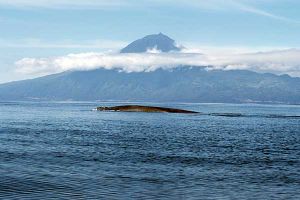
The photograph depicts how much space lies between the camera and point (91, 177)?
42.6 meters

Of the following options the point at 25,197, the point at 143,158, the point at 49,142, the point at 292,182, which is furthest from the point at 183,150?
the point at 25,197

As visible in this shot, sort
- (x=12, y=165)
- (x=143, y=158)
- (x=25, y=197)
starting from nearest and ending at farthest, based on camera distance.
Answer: (x=25, y=197)
(x=12, y=165)
(x=143, y=158)

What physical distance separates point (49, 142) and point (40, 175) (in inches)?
1225

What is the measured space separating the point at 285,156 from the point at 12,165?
108 ft

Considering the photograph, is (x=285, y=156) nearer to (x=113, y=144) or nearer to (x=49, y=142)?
(x=113, y=144)

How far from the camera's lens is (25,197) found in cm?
3450

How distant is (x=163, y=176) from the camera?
44.6 metres

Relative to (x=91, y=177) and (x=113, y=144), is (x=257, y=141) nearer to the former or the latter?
(x=113, y=144)

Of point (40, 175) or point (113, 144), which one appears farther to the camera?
point (113, 144)

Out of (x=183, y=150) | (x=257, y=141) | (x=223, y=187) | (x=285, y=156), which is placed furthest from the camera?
(x=257, y=141)

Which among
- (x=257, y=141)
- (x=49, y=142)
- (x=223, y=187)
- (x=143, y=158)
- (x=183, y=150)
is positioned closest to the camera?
(x=223, y=187)

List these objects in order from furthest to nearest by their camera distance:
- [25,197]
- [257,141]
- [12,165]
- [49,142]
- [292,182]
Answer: [257,141]
[49,142]
[12,165]
[292,182]
[25,197]

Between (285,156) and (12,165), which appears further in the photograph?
(285,156)

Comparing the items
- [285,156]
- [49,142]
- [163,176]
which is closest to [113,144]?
[49,142]
